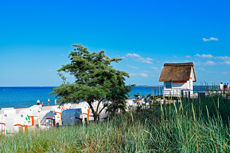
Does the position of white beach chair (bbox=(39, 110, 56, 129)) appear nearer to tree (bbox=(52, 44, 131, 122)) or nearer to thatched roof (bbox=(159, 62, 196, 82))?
tree (bbox=(52, 44, 131, 122))

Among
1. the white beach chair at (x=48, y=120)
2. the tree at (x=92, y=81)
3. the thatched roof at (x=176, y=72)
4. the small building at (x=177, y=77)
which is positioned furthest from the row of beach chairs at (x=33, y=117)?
the thatched roof at (x=176, y=72)

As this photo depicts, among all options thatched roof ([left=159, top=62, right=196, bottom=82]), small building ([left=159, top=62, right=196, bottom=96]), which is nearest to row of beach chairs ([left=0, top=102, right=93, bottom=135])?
small building ([left=159, top=62, right=196, bottom=96])

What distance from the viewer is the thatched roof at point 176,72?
32094 millimetres

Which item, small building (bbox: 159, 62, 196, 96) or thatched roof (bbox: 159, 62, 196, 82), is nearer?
small building (bbox: 159, 62, 196, 96)

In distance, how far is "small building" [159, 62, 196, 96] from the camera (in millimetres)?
31531

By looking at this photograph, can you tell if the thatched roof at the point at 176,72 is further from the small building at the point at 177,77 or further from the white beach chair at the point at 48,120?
the white beach chair at the point at 48,120

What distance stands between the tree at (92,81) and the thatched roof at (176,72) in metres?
22.1

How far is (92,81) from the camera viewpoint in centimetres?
1096

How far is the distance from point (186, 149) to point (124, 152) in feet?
4.08

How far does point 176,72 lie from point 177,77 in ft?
5.77

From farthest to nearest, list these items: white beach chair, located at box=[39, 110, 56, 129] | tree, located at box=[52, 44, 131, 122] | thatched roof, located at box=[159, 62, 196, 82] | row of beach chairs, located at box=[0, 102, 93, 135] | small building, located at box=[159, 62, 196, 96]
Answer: thatched roof, located at box=[159, 62, 196, 82] → small building, located at box=[159, 62, 196, 96] → white beach chair, located at box=[39, 110, 56, 129] → row of beach chairs, located at box=[0, 102, 93, 135] → tree, located at box=[52, 44, 131, 122]

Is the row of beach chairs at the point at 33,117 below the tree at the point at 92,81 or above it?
below

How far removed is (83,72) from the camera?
37.7 ft

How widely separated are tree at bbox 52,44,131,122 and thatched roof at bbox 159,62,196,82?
22072 millimetres
